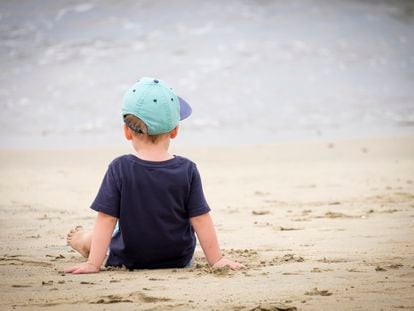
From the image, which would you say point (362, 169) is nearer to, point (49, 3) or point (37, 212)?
point (37, 212)

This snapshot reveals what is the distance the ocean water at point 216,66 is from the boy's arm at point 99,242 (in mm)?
5926

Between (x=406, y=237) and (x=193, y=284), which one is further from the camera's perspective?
(x=406, y=237)

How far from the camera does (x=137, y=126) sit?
3.17m

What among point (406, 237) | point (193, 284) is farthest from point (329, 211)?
point (193, 284)

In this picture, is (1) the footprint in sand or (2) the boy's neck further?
(2) the boy's neck

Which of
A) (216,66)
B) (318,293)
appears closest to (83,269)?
(318,293)

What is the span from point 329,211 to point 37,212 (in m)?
1.99

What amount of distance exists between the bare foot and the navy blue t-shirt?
245mm

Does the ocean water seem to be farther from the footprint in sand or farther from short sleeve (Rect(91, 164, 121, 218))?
the footprint in sand

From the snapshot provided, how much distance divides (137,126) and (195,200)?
0.40 metres

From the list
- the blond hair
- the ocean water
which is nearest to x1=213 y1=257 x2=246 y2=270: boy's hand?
the blond hair

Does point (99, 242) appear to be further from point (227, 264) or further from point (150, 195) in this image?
point (227, 264)

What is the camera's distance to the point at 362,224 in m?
4.55

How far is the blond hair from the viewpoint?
3.16 m
